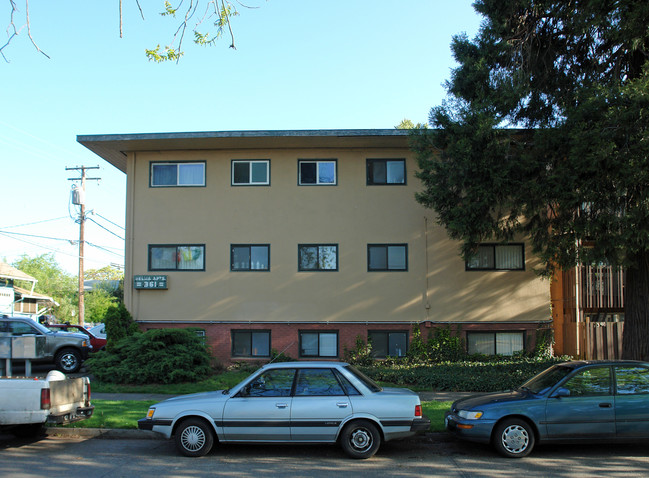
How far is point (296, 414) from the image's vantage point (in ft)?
27.5

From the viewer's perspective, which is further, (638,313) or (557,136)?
(638,313)

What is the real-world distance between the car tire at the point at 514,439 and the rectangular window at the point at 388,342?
9.80 meters

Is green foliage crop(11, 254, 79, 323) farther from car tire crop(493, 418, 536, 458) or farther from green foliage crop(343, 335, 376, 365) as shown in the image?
car tire crop(493, 418, 536, 458)

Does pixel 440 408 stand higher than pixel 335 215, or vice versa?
pixel 335 215

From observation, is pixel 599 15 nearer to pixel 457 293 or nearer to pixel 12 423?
pixel 457 293

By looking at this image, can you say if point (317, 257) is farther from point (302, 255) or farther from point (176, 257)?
point (176, 257)

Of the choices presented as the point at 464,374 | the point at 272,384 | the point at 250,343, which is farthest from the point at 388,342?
the point at 272,384

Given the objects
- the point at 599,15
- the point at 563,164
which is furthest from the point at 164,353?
the point at 599,15

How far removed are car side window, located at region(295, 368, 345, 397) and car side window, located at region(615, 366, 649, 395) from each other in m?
4.08

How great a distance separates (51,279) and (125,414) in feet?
190

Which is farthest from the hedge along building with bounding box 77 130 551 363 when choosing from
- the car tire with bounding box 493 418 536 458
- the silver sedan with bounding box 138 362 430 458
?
the car tire with bounding box 493 418 536 458

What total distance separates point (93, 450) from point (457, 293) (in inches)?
478

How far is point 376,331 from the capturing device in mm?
18422

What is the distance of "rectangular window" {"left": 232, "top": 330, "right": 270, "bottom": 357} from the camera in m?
18.6
